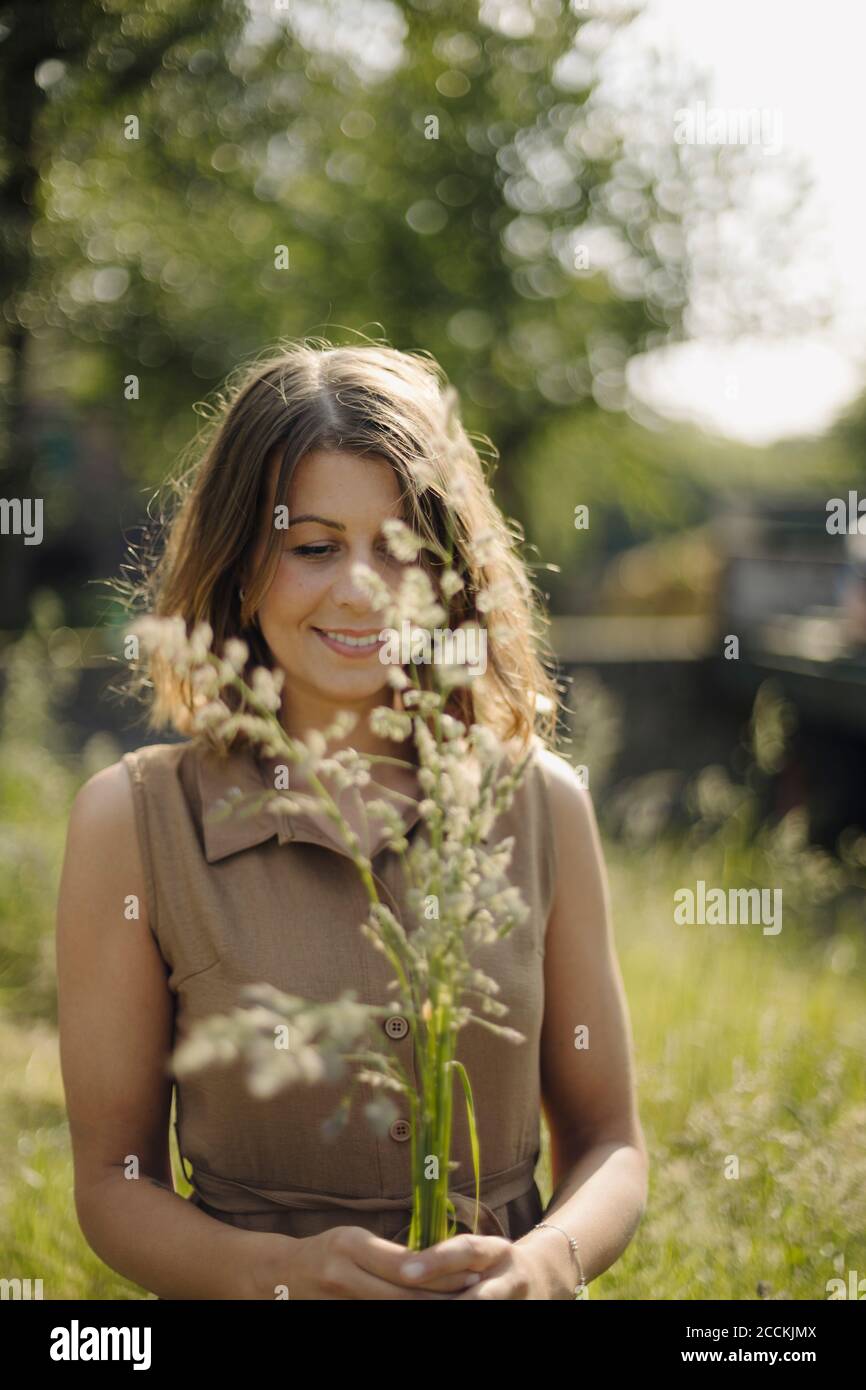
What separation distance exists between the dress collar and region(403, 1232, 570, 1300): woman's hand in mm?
570

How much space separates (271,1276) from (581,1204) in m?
0.47

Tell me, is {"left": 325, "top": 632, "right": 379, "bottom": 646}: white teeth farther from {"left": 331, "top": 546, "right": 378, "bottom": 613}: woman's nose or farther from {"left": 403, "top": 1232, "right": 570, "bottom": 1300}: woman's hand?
{"left": 403, "top": 1232, "right": 570, "bottom": 1300}: woman's hand

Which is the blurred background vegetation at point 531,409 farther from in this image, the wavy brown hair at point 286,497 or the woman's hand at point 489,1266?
the woman's hand at point 489,1266

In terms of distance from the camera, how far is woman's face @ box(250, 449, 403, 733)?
1.80m

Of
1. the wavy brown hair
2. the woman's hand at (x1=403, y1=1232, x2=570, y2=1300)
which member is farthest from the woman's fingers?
the wavy brown hair

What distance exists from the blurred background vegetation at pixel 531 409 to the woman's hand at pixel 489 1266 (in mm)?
1132

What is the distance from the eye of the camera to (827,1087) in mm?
3504

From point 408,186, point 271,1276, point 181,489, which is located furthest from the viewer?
point 408,186

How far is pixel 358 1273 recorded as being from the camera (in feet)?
4.51

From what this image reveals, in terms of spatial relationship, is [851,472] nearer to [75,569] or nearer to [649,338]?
[649,338]

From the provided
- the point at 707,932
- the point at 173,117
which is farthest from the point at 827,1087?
the point at 173,117

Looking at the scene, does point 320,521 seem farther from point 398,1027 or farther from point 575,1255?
point 575,1255

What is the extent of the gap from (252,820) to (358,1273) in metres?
0.69

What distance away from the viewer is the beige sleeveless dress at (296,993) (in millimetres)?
1765
